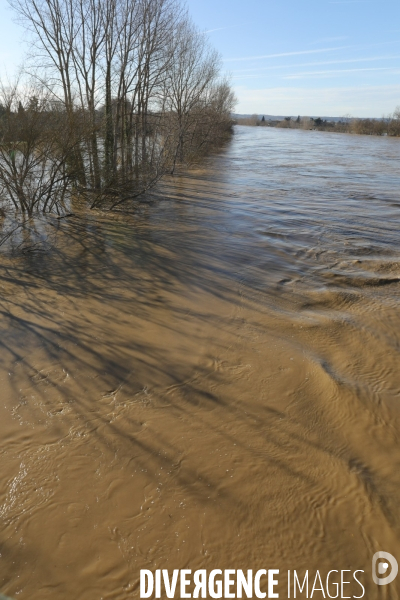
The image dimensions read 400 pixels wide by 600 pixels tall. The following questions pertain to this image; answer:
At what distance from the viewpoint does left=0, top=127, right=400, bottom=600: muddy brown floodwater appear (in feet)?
10.8

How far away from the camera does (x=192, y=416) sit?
4.63 meters

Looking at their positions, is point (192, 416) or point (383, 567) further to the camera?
point (192, 416)

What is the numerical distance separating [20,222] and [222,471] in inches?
428

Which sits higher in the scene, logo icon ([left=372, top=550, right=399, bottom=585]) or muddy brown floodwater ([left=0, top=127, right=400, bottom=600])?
muddy brown floodwater ([left=0, top=127, right=400, bottom=600])

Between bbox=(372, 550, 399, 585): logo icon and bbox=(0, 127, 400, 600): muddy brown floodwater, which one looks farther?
bbox=(0, 127, 400, 600): muddy brown floodwater

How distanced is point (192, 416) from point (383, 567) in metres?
2.27

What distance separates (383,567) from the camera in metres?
3.17

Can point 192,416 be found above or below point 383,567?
above

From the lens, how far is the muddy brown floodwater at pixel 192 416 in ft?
10.8

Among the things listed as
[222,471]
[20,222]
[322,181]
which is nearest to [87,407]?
[222,471]

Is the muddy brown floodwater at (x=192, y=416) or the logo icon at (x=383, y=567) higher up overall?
the muddy brown floodwater at (x=192, y=416)

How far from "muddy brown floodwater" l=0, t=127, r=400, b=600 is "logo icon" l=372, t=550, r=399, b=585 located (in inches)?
2.0

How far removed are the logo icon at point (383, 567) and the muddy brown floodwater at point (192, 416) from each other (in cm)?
5

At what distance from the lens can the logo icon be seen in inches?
123
